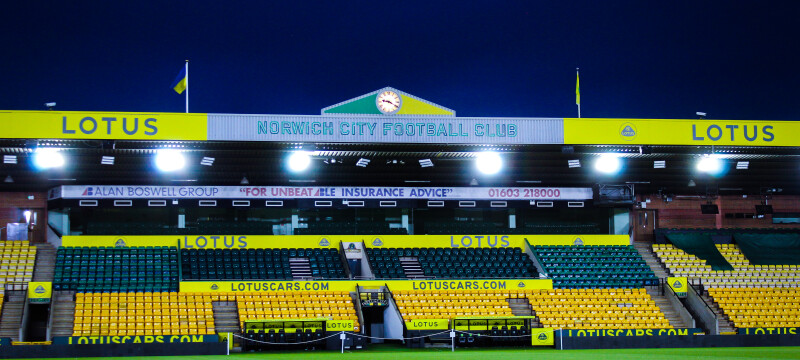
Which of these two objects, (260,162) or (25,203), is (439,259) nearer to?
(260,162)

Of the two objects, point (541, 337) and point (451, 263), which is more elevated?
point (451, 263)

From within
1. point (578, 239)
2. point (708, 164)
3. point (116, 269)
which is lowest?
point (116, 269)

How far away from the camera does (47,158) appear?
28.9 meters

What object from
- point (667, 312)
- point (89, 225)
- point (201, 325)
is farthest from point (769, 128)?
point (89, 225)

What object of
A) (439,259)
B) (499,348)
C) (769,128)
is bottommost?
(499,348)

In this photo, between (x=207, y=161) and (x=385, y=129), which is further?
(x=207, y=161)

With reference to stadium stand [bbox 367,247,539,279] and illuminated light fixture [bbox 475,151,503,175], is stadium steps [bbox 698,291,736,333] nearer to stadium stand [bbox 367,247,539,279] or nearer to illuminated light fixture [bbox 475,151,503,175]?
stadium stand [bbox 367,247,539,279]

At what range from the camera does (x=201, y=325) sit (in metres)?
27.0

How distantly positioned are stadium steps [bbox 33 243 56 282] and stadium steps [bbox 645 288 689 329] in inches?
898

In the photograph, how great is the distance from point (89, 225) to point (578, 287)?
66.6 ft

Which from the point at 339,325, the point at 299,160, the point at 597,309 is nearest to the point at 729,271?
the point at 597,309

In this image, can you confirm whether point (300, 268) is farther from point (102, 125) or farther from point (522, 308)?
point (102, 125)

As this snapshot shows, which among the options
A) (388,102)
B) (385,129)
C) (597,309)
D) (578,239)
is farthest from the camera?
(578,239)

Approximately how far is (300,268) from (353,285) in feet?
9.20
